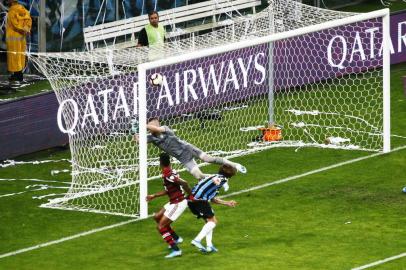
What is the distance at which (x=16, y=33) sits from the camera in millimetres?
31078

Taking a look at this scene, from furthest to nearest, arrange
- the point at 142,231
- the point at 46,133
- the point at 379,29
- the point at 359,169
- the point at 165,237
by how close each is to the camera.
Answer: the point at 379,29 → the point at 46,133 → the point at 359,169 → the point at 142,231 → the point at 165,237

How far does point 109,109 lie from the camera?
85.0ft

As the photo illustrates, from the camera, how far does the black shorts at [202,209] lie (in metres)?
20.2

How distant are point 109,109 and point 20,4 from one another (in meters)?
6.59

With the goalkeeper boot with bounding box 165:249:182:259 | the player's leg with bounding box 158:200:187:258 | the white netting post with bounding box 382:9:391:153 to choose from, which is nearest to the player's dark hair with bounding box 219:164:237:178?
the player's leg with bounding box 158:200:187:258

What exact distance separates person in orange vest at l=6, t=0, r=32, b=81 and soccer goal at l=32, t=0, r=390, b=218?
3300 millimetres

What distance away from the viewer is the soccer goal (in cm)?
2459

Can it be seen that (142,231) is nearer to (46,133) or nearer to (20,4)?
(46,133)

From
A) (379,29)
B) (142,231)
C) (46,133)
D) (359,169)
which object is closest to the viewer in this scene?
(142,231)

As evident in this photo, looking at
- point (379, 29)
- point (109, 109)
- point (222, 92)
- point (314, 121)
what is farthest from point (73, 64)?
point (379, 29)

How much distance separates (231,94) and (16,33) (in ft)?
19.6

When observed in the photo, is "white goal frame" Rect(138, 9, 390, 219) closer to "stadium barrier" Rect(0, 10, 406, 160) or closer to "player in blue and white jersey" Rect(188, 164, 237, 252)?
"player in blue and white jersey" Rect(188, 164, 237, 252)

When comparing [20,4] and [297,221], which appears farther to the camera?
[20,4]

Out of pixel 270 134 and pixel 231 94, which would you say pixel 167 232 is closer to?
pixel 270 134
